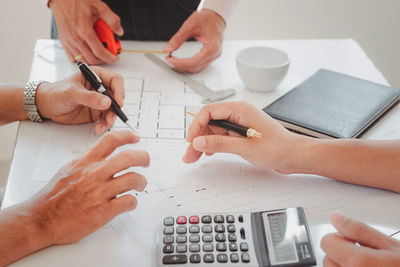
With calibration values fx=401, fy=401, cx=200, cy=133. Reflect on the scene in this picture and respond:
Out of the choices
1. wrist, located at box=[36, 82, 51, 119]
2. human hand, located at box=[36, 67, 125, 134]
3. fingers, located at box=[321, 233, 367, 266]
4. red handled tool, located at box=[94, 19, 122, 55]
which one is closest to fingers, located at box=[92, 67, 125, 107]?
human hand, located at box=[36, 67, 125, 134]

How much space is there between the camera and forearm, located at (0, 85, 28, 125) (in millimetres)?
955

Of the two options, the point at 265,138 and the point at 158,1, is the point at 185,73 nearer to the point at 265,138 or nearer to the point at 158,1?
the point at 158,1

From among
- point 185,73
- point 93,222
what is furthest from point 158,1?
point 93,222

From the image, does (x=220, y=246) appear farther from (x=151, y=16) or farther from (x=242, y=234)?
(x=151, y=16)

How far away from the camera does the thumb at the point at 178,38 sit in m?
1.21

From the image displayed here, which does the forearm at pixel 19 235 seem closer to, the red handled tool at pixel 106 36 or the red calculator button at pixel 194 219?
the red calculator button at pixel 194 219

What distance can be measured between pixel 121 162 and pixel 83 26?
0.60 meters

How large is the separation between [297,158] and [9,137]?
1.67 metres

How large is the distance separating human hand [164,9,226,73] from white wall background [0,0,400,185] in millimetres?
1046

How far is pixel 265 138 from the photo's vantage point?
81 cm

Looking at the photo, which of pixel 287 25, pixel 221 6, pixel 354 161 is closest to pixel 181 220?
pixel 354 161

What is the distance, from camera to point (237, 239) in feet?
2.15

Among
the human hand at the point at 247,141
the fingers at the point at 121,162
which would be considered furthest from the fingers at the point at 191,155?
the fingers at the point at 121,162

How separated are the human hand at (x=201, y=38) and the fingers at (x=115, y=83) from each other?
0.81ft
